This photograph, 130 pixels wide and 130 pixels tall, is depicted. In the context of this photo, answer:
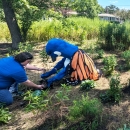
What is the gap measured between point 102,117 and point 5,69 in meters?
1.79

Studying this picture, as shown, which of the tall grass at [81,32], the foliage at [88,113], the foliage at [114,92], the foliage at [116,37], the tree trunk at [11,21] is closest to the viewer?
the foliage at [88,113]

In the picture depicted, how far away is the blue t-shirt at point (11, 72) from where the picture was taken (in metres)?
4.12

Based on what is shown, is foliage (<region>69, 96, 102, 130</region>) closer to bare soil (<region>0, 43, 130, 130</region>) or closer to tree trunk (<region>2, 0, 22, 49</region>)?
bare soil (<region>0, 43, 130, 130</region>)

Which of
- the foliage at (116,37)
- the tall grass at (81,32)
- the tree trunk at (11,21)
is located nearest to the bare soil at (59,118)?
the foliage at (116,37)

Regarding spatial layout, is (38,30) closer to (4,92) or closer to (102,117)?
(4,92)

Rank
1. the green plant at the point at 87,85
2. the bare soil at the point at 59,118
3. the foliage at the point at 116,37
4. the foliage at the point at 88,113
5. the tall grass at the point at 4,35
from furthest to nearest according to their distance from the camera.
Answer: the tall grass at the point at 4,35, the foliage at the point at 116,37, the green plant at the point at 87,85, the bare soil at the point at 59,118, the foliage at the point at 88,113

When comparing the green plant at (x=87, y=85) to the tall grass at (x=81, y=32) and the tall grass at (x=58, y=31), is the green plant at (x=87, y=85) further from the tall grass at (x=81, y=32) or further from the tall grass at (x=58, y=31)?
the tall grass at (x=58, y=31)

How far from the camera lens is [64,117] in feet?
11.4

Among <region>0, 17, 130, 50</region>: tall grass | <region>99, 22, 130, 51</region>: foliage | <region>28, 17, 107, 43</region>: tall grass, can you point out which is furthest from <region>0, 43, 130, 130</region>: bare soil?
<region>28, 17, 107, 43</region>: tall grass

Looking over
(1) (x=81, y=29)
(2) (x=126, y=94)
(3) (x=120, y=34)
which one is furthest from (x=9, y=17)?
(2) (x=126, y=94)

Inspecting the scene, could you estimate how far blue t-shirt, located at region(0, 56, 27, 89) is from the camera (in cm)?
412

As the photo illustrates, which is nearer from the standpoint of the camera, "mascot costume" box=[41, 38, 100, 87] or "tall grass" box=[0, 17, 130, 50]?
"mascot costume" box=[41, 38, 100, 87]

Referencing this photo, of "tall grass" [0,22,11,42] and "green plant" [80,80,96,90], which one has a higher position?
"tall grass" [0,22,11,42]

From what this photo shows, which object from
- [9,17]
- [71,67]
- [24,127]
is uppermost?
[9,17]
